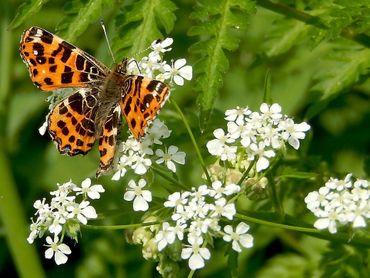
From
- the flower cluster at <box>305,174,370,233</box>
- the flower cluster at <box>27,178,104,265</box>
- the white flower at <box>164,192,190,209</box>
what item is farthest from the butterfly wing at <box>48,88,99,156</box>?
the flower cluster at <box>305,174,370,233</box>

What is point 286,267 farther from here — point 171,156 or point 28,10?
point 28,10

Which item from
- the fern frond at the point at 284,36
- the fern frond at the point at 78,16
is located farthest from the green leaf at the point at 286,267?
the fern frond at the point at 78,16

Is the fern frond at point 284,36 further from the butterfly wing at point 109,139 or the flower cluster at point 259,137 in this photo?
the butterfly wing at point 109,139

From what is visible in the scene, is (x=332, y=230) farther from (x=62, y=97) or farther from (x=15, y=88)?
(x=15, y=88)

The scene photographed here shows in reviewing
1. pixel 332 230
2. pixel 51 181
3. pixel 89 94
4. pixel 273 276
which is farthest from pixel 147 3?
pixel 51 181

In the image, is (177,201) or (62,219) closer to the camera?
(177,201)

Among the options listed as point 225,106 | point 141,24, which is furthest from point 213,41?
point 225,106

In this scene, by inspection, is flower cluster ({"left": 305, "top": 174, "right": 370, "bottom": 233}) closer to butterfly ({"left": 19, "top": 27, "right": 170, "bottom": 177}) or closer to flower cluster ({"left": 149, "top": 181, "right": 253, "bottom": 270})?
flower cluster ({"left": 149, "top": 181, "right": 253, "bottom": 270})
